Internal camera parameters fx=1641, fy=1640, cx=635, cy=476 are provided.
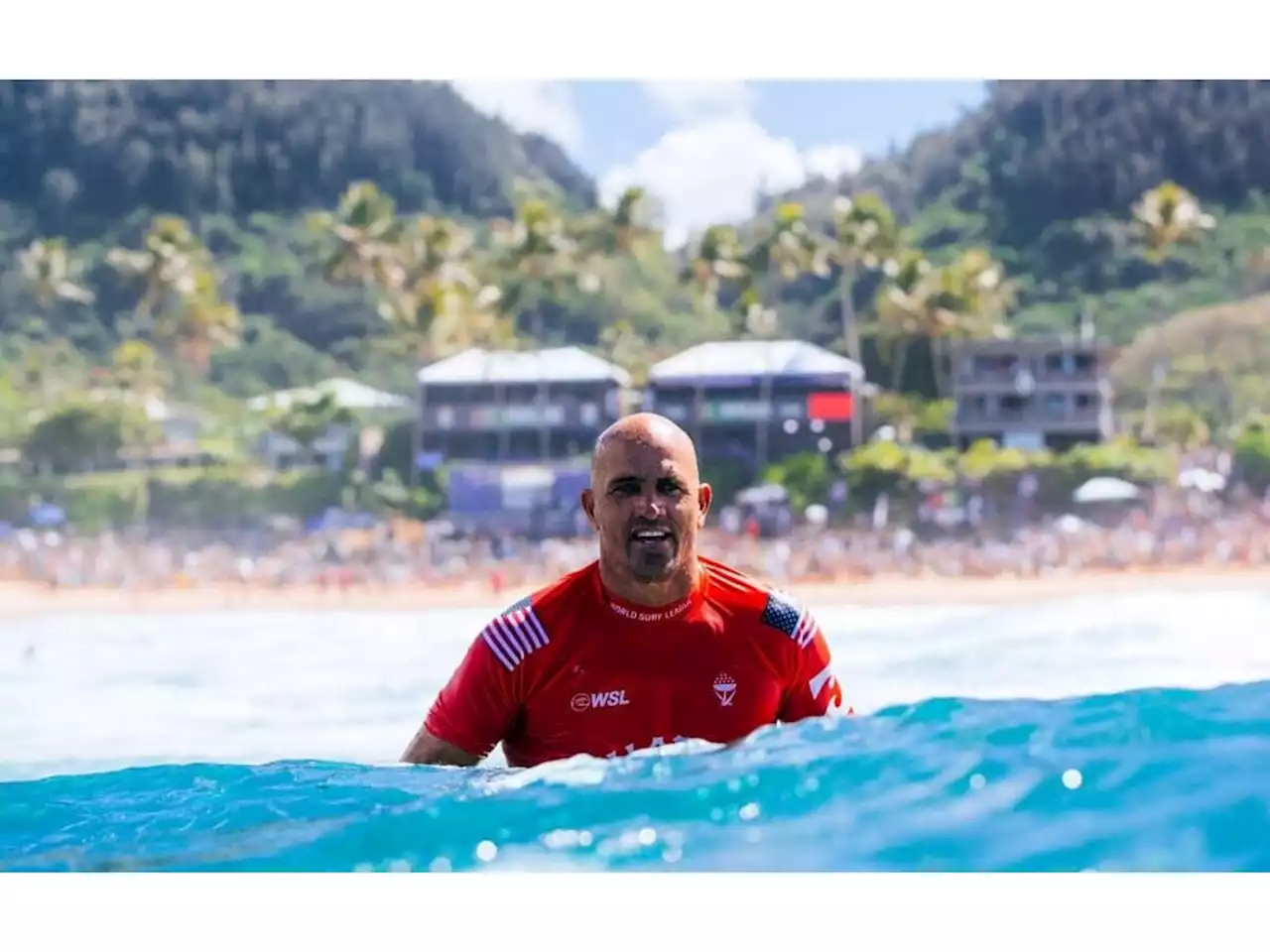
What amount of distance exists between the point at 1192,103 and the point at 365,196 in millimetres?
12782

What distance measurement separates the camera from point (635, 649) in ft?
9.61

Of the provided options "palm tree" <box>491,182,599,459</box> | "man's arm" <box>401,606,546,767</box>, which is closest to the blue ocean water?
"man's arm" <box>401,606,546,767</box>

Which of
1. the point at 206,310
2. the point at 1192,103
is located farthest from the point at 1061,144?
the point at 206,310

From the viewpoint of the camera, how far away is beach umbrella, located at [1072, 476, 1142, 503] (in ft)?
71.7

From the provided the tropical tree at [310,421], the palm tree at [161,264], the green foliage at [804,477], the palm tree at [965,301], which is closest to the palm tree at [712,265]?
the palm tree at [965,301]

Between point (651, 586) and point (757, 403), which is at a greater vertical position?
point (757, 403)

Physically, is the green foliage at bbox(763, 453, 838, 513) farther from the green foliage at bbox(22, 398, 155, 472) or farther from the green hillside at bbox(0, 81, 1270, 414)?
the green foliage at bbox(22, 398, 155, 472)

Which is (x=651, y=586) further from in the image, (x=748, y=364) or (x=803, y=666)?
(x=748, y=364)

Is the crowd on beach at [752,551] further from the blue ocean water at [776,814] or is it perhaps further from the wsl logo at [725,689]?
the wsl logo at [725,689]

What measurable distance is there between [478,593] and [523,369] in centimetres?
540

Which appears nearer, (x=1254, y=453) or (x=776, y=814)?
(x=776, y=814)

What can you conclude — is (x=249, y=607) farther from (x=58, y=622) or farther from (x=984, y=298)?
(x=984, y=298)

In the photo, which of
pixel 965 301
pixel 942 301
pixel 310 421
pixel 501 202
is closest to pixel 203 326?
pixel 310 421

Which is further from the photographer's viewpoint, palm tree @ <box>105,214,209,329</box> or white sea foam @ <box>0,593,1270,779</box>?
palm tree @ <box>105,214,209,329</box>
